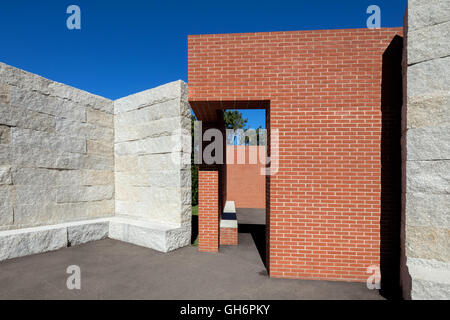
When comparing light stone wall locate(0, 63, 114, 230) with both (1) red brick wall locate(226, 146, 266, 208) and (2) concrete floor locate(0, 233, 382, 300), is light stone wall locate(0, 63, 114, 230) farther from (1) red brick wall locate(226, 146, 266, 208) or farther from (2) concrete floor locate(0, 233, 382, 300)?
(1) red brick wall locate(226, 146, 266, 208)

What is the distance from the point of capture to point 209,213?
194 inches

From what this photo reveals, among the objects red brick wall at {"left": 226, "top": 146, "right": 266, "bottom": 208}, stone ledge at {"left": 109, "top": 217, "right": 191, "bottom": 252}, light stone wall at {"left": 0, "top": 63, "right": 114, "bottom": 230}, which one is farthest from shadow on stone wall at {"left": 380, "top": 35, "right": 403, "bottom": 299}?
red brick wall at {"left": 226, "top": 146, "right": 266, "bottom": 208}

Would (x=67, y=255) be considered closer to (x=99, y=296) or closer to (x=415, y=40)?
(x=99, y=296)

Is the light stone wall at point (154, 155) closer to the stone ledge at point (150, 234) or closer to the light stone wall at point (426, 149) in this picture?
the stone ledge at point (150, 234)

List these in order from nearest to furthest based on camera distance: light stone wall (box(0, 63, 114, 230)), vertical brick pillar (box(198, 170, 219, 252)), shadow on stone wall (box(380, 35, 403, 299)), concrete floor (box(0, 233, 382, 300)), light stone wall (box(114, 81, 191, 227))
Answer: concrete floor (box(0, 233, 382, 300)) → shadow on stone wall (box(380, 35, 403, 299)) → light stone wall (box(0, 63, 114, 230)) → vertical brick pillar (box(198, 170, 219, 252)) → light stone wall (box(114, 81, 191, 227))

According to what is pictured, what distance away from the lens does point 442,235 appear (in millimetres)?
2773

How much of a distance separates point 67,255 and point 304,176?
208 inches

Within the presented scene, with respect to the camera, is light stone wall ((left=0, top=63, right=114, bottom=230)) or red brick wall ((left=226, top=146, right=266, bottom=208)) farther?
red brick wall ((left=226, top=146, right=266, bottom=208))

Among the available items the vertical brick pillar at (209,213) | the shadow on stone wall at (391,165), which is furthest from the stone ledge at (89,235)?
the shadow on stone wall at (391,165)

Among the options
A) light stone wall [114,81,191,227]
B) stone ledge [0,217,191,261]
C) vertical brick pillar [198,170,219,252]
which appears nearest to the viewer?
stone ledge [0,217,191,261]

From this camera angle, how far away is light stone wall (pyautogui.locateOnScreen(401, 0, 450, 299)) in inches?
109

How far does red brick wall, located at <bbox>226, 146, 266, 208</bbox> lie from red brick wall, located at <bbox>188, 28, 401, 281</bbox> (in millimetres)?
9425

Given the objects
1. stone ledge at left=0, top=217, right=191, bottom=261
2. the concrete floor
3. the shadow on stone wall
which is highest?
the shadow on stone wall

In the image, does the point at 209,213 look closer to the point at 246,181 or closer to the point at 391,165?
the point at 391,165
